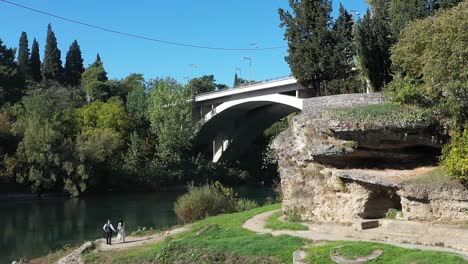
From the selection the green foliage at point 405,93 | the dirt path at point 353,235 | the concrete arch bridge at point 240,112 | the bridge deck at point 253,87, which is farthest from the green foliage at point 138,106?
the green foliage at point 405,93

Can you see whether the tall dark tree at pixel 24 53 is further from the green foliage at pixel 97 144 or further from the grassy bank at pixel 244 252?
the grassy bank at pixel 244 252

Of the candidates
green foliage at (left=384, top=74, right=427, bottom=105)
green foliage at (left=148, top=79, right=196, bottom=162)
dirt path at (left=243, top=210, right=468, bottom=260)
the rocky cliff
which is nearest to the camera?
dirt path at (left=243, top=210, right=468, bottom=260)

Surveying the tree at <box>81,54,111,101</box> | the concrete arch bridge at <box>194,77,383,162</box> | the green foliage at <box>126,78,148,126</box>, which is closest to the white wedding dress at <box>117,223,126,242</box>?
the concrete arch bridge at <box>194,77,383,162</box>

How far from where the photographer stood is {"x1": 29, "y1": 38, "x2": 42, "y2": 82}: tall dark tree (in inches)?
3467

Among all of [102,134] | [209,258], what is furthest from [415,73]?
[102,134]

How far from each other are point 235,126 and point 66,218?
33.6 m

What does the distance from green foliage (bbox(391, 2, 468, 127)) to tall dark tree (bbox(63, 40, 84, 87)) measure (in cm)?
8079

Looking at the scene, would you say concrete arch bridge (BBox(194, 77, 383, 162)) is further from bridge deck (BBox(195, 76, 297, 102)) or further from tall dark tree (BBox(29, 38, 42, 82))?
tall dark tree (BBox(29, 38, 42, 82))

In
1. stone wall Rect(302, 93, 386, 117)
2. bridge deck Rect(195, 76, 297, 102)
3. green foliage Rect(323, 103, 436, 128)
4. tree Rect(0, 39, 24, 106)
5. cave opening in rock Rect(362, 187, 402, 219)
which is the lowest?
cave opening in rock Rect(362, 187, 402, 219)

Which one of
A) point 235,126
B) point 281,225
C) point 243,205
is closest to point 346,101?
point 281,225

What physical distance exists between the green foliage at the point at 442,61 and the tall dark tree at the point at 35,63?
78487 millimetres

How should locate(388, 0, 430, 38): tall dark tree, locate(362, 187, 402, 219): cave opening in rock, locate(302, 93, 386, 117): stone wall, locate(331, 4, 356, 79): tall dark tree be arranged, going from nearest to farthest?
locate(362, 187, 402, 219): cave opening in rock < locate(302, 93, 386, 117): stone wall < locate(388, 0, 430, 38): tall dark tree < locate(331, 4, 356, 79): tall dark tree

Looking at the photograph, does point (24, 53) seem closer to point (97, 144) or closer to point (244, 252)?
point (97, 144)

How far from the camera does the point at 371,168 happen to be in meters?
19.6
